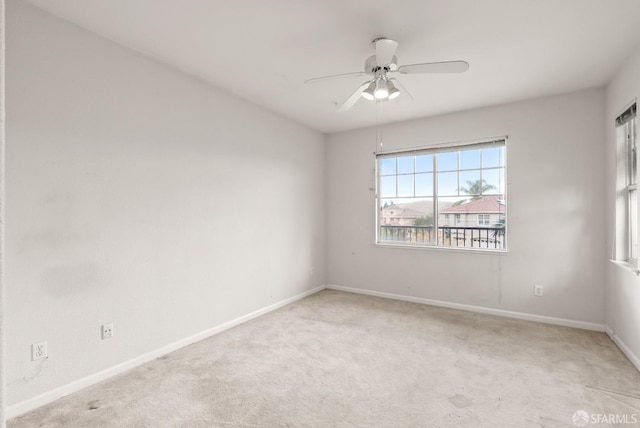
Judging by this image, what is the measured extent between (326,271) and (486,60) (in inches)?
146

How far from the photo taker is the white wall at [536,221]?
3.47 meters

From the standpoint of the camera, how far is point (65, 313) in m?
2.24

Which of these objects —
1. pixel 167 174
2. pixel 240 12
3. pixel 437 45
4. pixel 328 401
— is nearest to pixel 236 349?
pixel 328 401

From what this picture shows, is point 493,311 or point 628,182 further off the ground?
point 628,182

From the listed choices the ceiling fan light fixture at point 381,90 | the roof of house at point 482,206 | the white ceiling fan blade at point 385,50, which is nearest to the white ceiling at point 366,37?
the white ceiling fan blade at point 385,50

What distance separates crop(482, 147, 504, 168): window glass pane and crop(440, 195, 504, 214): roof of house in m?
0.42

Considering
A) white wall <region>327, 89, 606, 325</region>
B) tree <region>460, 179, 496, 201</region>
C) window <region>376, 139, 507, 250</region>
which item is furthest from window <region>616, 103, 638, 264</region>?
tree <region>460, 179, 496, 201</region>

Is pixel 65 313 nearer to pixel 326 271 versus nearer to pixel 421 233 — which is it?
pixel 326 271

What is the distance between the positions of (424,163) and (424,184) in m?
0.30

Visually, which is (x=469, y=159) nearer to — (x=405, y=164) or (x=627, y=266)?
(x=405, y=164)

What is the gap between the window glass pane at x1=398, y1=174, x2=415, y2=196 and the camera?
15.4 feet

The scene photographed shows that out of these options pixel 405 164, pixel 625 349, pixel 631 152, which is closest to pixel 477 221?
pixel 405 164

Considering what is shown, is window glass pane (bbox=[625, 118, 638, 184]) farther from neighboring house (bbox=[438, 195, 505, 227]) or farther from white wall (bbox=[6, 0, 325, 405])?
white wall (bbox=[6, 0, 325, 405])

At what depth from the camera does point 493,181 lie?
405cm
